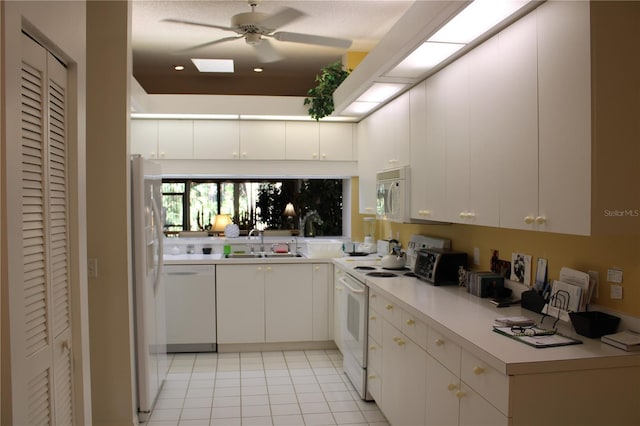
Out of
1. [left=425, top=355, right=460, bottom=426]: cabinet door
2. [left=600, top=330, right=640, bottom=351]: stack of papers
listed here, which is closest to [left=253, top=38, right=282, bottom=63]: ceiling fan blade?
[left=425, top=355, right=460, bottom=426]: cabinet door

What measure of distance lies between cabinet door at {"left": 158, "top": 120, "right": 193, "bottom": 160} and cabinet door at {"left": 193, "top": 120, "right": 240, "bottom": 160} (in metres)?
0.06

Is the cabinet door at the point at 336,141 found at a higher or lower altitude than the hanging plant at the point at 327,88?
lower

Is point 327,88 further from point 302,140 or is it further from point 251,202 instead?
point 251,202

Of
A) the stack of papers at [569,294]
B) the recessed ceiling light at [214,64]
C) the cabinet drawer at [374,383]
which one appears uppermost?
the recessed ceiling light at [214,64]

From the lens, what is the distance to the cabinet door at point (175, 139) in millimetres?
5316

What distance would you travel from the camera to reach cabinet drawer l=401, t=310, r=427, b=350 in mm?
2691

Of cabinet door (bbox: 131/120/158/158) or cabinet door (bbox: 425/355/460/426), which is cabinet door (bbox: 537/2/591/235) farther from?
cabinet door (bbox: 131/120/158/158)

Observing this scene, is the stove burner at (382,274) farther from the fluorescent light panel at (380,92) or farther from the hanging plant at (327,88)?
the hanging plant at (327,88)

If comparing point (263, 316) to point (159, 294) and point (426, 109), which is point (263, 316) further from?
point (426, 109)

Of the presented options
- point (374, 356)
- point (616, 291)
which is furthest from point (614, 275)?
point (374, 356)

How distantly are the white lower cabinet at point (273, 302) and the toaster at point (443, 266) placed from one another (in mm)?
1727

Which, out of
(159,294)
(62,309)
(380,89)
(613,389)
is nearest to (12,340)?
(62,309)

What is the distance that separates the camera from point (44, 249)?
70.1 inches

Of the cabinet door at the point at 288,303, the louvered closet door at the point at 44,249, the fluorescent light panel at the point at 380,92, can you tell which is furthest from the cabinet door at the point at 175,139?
the louvered closet door at the point at 44,249
